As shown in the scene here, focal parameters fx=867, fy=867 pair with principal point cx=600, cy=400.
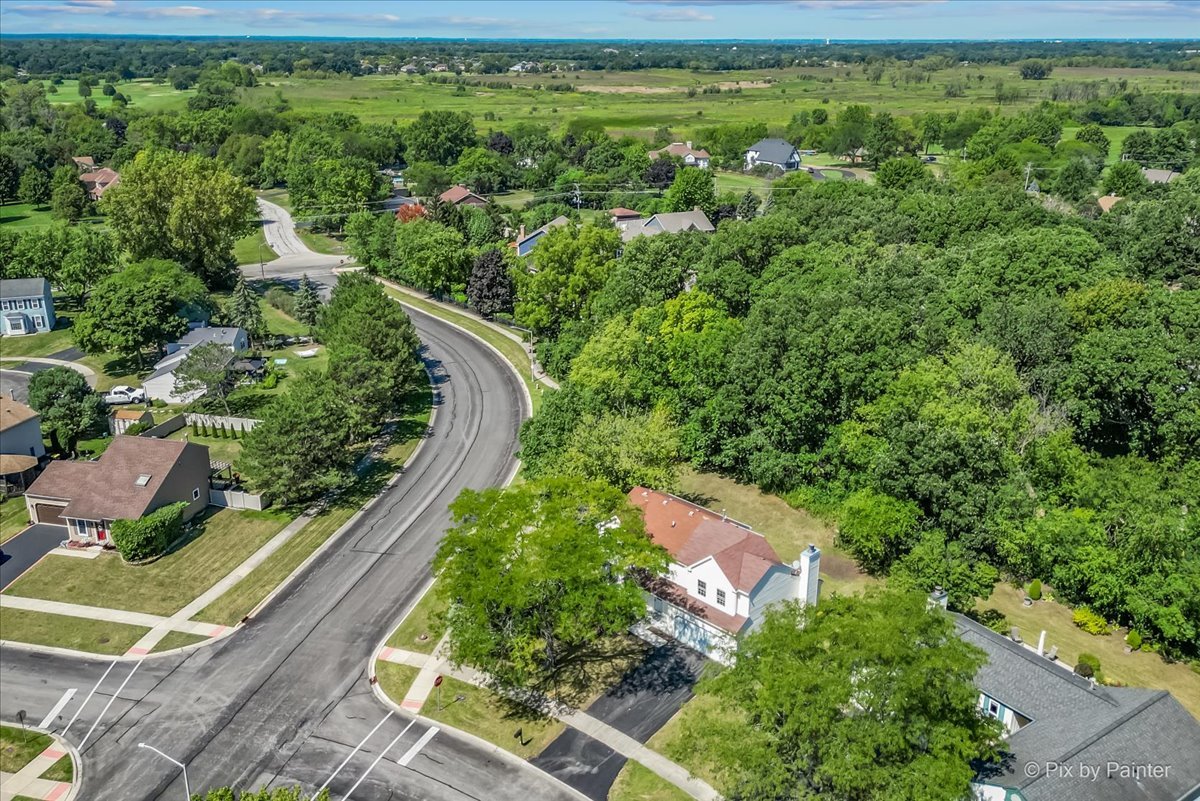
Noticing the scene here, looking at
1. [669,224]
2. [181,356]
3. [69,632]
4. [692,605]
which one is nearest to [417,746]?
[692,605]

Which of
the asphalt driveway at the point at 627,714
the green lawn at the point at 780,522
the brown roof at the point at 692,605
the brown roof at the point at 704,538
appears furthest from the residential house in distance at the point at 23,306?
the asphalt driveway at the point at 627,714

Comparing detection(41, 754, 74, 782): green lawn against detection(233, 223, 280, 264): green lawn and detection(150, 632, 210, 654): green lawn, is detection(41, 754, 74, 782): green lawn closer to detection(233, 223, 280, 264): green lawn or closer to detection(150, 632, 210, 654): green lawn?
detection(150, 632, 210, 654): green lawn

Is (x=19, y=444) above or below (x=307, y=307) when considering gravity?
below

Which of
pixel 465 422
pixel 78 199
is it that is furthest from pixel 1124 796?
pixel 78 199

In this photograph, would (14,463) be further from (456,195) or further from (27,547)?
(456,195)

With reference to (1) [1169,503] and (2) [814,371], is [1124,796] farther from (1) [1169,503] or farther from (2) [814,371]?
(2) [814,371]

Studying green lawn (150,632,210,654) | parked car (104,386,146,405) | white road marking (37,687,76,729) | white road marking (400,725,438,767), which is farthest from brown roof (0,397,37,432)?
white road marking (400,725,438,767)
